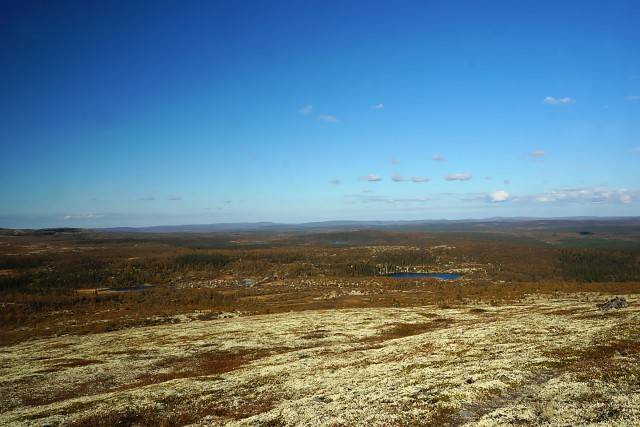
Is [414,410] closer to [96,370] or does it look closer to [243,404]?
[243,404]

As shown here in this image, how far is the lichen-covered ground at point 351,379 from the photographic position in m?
20.3

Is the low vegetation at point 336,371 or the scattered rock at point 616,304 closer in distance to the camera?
the low vegetation at point 336,371

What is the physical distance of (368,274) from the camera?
199m

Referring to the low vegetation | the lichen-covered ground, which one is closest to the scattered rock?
the low vegetation

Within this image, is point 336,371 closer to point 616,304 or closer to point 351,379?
point 351,379

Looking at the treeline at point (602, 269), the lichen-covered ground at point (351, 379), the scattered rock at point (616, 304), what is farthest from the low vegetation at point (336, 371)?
the treeline at point (602, 269)

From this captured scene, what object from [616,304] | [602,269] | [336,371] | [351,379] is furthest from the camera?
[602,269]

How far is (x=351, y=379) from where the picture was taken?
30.2 m

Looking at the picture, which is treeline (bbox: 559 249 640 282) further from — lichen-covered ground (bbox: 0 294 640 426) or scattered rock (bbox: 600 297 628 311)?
lichen-covered ground (bbox: 0 294 640 426)

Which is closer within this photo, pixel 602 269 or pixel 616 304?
pixel 616 304

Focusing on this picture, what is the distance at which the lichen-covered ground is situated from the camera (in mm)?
20344

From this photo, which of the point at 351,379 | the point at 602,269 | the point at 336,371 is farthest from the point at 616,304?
the point at 602,269

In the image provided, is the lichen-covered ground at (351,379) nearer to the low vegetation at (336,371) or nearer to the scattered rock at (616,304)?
the low vegetation at (336,371)

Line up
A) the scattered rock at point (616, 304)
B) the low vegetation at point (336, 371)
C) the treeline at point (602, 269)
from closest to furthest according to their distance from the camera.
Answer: the low vegetation at point (336, 371), the scattered rock at point (616, 304), the treeline at point (602, 269)
